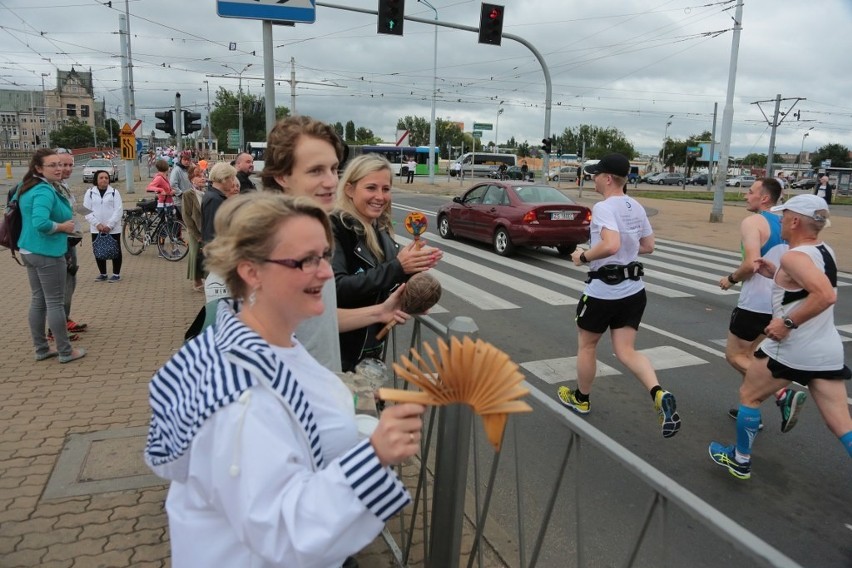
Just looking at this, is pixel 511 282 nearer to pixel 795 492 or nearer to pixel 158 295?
Result: pixel 158 295

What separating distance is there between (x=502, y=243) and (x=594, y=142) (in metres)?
83.0

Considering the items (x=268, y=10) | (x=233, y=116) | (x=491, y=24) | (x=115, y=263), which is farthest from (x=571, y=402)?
(x=233, y=116)

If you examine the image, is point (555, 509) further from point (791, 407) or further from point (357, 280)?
point (357, 280)

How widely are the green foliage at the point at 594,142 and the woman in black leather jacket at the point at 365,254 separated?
7775 centimetres

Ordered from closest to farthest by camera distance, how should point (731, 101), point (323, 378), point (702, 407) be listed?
point (323, 378)
point (702, 407)
point (731, 101)

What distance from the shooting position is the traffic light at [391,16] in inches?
624

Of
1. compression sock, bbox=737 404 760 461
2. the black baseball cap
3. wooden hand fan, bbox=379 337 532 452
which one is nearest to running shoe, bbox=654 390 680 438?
compression sock, bbox=737 404 760 461

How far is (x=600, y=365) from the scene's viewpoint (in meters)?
5.70

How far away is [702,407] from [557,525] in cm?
226

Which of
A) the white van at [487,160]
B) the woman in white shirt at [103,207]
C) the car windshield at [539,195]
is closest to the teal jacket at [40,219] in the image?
the woman in white shirt at [103,207]

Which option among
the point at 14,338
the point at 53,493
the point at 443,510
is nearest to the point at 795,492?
the point at 443,510

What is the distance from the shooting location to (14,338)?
19.7 feet

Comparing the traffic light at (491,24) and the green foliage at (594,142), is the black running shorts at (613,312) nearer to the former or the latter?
the traffic light at (491,24)

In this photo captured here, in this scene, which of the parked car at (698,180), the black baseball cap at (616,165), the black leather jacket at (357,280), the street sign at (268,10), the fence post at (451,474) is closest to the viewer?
the fence post at (451,474)
